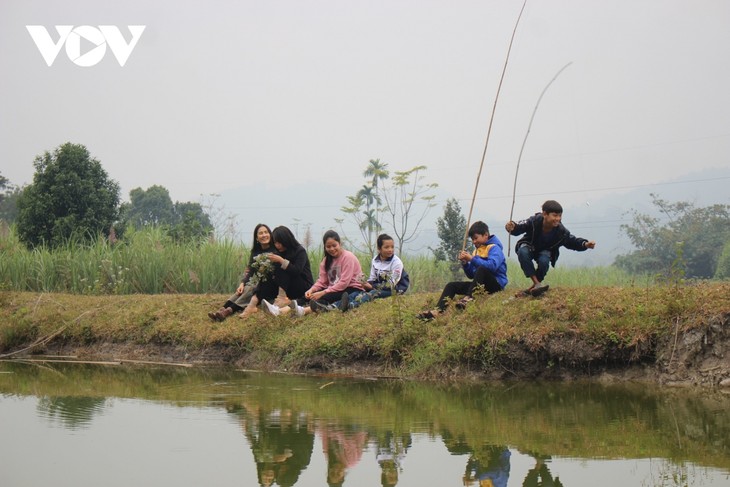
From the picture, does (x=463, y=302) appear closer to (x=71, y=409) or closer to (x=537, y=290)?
(x=537, y=290)

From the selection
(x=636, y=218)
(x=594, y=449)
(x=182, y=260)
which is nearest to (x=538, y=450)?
(x=594, y=449)

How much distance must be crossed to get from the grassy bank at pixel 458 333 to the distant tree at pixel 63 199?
6.97 m

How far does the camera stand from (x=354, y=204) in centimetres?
2722

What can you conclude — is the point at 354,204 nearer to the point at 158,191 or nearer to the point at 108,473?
the point at 158,191

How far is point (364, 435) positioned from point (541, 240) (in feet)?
11.0

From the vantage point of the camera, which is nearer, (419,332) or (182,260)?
(419,332)

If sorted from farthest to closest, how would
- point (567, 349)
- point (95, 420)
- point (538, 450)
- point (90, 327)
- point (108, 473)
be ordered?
point (90, 327), point (567, 349), point (95, 420), point (538, 450), point (108, 473)

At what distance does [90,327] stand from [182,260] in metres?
3.71

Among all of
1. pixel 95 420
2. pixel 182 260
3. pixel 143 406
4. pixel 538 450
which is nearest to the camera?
pixel 538 450

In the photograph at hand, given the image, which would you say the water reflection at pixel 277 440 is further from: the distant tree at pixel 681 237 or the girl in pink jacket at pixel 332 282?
the distant tree at pixel 681 237

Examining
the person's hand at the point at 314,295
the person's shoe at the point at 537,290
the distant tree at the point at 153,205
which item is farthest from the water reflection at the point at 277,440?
the distant tree at the point at 153,205

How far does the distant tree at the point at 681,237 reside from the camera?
2672cm

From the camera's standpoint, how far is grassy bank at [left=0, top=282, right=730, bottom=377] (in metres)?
7.17

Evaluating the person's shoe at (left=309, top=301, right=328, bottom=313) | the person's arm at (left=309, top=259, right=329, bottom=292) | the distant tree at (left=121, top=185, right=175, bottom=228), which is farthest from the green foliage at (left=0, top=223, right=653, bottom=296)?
the distant tree at (left=121, top=185, right=175, bottom=228)
